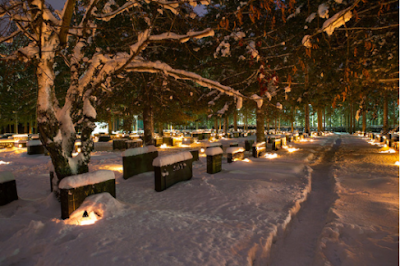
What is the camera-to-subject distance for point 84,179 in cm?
448

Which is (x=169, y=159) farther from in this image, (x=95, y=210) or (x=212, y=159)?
(x=95, y=210)

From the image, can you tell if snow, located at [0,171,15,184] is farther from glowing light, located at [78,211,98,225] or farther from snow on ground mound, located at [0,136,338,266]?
glowing light, located at [78,211,98,225]

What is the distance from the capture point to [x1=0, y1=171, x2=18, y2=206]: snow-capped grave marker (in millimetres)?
5008

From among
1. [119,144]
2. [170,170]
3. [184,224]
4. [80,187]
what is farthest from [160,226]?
[119,144]

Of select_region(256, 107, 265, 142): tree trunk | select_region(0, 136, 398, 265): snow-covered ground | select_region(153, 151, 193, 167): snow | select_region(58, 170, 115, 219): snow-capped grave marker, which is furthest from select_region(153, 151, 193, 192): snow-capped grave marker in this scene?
select_region(256, 107, 265, 142): tree trunk

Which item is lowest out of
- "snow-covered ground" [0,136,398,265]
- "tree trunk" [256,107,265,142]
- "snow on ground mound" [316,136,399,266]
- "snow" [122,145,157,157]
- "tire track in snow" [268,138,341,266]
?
"tire track in snow" [268,138,341,266]

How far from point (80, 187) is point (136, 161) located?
11.6ft

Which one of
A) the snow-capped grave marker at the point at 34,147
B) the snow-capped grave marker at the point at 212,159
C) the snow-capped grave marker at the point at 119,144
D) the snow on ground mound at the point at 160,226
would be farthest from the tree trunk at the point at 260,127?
the snow-capped grave marker at the point at 34,147

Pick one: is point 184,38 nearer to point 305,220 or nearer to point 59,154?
point 59,154

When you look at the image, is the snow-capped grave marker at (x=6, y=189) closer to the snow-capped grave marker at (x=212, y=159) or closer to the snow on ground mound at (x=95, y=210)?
the snow on ground mound at (x=95, y=210)

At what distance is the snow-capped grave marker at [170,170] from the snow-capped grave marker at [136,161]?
1.80m

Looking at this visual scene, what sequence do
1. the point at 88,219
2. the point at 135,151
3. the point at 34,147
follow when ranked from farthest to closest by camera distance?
the point at 34,147
the point at 135,151
the point at 88,219

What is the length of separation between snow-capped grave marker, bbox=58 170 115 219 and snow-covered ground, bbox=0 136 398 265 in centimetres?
21

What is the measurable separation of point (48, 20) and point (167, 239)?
4.72 m
